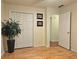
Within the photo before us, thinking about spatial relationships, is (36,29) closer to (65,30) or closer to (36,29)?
(36,29)

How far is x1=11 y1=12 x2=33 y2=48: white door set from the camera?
17.8ft

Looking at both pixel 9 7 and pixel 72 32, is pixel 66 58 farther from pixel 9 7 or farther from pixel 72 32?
pixel 9 7

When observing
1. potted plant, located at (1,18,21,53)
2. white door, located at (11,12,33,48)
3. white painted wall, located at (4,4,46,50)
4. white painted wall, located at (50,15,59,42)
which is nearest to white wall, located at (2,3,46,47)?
white painted wall, located at (4,4,46,50)

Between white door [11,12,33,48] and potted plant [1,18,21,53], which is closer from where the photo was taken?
potted plant [1,18,21,53]

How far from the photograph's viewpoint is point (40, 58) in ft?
12.4

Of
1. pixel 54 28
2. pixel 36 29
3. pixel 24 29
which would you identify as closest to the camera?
pixel 24 29

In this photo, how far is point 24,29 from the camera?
5648 mm

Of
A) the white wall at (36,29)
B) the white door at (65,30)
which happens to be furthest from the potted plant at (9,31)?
the white door at (65,30)

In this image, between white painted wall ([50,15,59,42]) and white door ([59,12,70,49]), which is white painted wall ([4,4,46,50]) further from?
white painted wall ([50,15,59,42])

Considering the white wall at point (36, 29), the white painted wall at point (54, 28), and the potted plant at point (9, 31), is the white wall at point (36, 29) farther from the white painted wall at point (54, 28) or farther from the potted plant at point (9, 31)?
the white painted wall at point (54, 28)

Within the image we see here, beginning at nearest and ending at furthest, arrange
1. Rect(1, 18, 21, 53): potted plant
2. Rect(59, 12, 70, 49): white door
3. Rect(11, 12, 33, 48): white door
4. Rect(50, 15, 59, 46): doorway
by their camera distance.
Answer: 1. Rect(1, 18, 21, 53): potted plant
2. Rect(59, 12, 70, 49): white door
3. Rect(11, 12, 33, 48): white door
4. Rect(50, 15, 59, 46): doorway

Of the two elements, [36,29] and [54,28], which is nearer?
[36,29]

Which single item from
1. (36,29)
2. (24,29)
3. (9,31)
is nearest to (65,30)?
(36,29)

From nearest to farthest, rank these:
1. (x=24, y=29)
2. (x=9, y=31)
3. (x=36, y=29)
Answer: (x=9, y=31) → (x=24, y=29) → (x=36, y=29)
